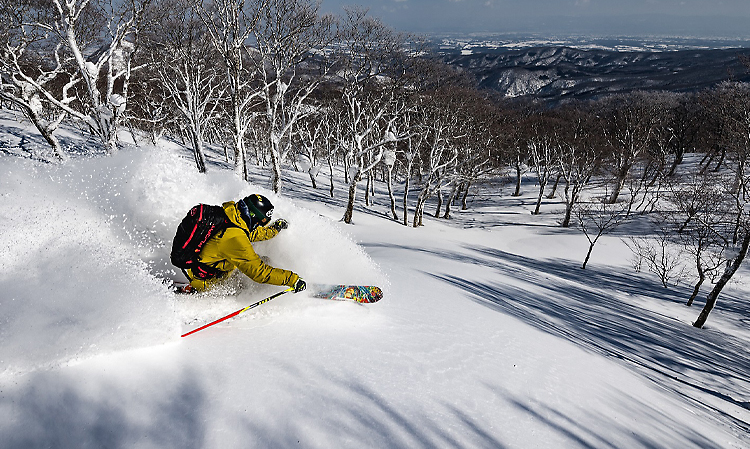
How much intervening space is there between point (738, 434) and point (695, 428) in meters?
1.41

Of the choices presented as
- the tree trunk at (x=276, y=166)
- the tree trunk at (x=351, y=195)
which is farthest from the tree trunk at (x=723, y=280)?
the tree trunk at (x=276, y=166)

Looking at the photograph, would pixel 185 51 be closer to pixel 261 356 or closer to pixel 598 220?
pixel 261 356

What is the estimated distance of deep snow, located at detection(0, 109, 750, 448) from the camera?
2.34 metres

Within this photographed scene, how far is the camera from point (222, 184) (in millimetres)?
5445

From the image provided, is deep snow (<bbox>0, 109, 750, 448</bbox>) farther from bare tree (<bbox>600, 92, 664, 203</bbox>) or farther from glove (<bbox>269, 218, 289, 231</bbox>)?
bare tree (<bbox>600, 92, 664, 203</bbox>)

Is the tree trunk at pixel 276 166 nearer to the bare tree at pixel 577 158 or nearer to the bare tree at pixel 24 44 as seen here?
the bare tree at pixel 24 44

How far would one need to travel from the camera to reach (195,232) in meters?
3.69

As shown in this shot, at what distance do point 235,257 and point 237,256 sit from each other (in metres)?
0.03

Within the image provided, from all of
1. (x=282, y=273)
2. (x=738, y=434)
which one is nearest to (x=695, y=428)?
(x=738, y=434)

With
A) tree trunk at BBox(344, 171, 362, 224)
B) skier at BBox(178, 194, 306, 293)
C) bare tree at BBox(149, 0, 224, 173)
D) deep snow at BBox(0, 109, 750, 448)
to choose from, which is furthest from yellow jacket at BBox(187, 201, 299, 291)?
tree trunk at BBox(344, 171, 362, 224)

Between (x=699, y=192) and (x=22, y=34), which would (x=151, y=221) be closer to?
(x=22, y=34)

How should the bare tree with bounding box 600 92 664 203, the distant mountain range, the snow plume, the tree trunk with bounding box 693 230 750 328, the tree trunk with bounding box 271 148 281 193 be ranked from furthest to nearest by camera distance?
1. the distant mountain range
2. the bare tree with bounding box 600 92 664 203
3. the tree trunk with bounding box 271 148 281 193
4. the tree trunk with bounding box 693 230 750 328
5. the snow plume

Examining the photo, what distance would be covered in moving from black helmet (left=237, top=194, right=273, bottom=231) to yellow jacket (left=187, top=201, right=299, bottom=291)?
0.23 ft

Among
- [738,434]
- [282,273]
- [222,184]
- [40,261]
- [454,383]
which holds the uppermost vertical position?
[222,184]
